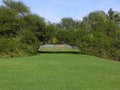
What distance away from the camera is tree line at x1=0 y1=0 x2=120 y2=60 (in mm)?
35844

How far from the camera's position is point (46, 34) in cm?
3841

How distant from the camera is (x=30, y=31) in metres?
37.0

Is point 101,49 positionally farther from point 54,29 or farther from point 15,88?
point 15,88

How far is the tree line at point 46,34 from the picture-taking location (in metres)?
35.8

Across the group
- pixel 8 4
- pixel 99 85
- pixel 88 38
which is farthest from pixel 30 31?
pixel 99 85

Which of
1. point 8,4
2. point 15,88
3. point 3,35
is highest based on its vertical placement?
point 8,4

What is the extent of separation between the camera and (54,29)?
128ft

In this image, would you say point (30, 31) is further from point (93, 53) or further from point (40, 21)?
point (93, 53)

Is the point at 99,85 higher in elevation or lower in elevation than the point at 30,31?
lower

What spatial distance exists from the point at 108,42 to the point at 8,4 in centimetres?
1342

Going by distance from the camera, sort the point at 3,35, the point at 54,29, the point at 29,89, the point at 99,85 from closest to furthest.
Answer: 1. the point at 29,89
2. the point at 99,85
3. the point at 3,35
4. the point at 54,29

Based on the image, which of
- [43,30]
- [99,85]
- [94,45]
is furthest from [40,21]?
[99,85]

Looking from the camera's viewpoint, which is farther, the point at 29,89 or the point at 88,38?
the point at 88,38

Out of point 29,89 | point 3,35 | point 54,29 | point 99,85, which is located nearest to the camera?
point 29,89
